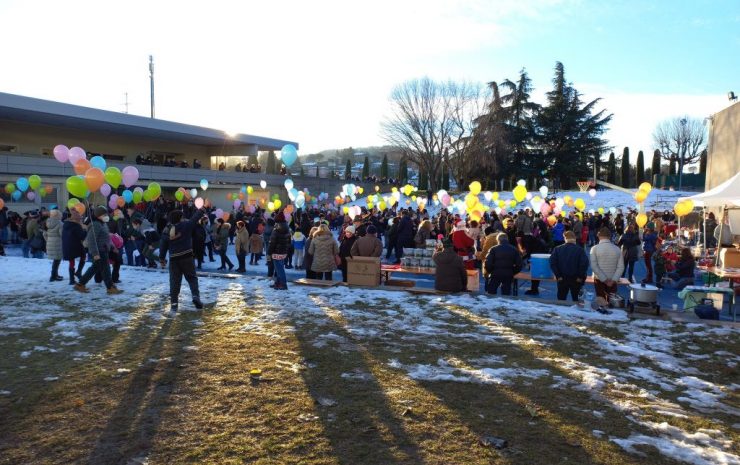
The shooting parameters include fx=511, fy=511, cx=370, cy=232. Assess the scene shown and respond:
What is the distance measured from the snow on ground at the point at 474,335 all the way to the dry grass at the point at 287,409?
0.44 feet

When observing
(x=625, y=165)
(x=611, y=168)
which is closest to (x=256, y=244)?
(x=611, y=168)

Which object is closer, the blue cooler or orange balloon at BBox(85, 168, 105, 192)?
the blue cooler

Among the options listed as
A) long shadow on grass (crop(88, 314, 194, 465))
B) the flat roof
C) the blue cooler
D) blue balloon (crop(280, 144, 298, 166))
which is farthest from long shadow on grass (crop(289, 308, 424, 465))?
the flat roof

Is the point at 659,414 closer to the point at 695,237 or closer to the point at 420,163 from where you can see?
the point at 695,237

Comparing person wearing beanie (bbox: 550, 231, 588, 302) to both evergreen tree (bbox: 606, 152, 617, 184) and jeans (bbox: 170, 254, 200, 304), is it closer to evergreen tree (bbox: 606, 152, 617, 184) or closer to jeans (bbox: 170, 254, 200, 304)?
jeans (bbox: 170, 254, 200, 304)

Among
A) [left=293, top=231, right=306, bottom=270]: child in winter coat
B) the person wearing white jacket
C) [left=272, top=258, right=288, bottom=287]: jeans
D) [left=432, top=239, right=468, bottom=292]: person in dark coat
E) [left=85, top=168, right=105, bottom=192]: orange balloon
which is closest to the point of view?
the person wearing white jacket

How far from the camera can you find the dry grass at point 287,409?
356 centimetres

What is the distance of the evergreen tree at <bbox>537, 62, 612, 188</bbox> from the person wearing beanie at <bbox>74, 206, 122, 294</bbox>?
4431 centimetres

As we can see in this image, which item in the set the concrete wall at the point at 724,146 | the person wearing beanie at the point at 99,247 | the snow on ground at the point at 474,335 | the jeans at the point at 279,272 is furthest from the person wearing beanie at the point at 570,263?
the concrete wall at the point at 724,146

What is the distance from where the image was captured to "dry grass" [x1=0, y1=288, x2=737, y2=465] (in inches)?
140

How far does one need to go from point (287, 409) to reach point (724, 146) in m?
20.9

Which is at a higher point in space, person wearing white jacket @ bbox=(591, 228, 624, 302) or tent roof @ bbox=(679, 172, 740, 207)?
tent roof @ bbox=(679, 172, 740, 207)

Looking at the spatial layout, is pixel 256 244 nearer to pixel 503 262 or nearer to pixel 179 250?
pixel 179 250

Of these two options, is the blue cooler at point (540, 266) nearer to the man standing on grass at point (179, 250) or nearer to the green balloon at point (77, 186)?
the man standing on grass at point (179, 250)
